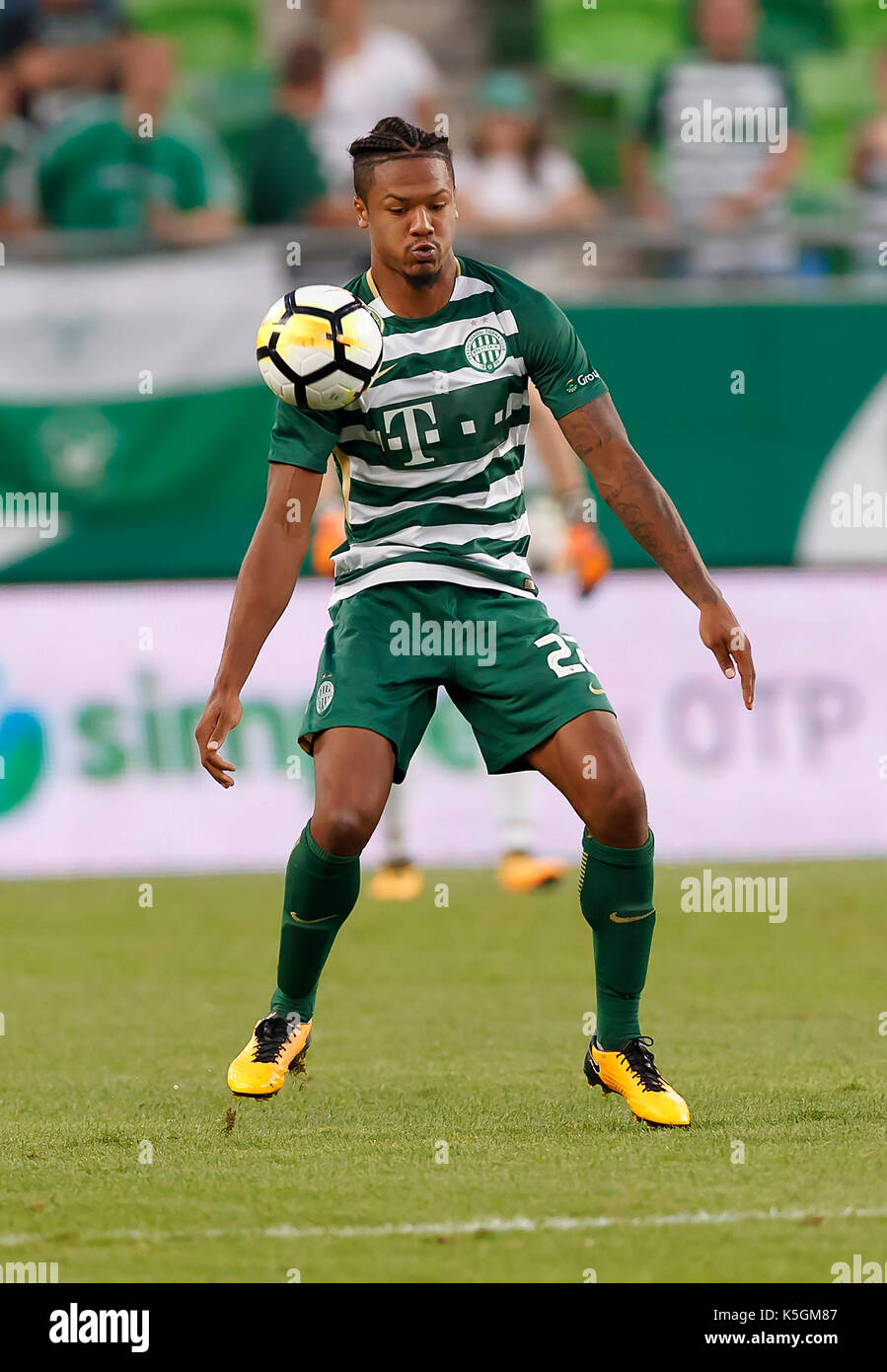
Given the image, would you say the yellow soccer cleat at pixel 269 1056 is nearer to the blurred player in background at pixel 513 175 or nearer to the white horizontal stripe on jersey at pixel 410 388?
the white horizontal stripe on jersey at pixel 410 388

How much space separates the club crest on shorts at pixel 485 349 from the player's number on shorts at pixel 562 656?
0.69 meters

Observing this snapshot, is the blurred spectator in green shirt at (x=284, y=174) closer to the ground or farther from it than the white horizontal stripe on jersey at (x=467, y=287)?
farther from it

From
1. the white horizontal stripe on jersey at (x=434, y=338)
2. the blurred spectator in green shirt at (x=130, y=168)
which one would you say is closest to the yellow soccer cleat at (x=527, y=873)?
the blurred spectator in green shirt at (x=130, y=168)

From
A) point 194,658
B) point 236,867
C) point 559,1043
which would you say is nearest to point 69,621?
point 194,658

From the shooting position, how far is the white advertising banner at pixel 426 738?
10234mm

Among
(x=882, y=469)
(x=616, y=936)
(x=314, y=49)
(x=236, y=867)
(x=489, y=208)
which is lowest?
(x=236, y=867)

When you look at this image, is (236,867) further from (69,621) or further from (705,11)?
(705,11)

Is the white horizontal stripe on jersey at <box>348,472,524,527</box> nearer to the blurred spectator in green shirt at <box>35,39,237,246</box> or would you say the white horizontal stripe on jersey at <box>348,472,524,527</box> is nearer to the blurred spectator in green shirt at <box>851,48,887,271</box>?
the blurred spectator in green shirt at <box>35,39,237,246</box>

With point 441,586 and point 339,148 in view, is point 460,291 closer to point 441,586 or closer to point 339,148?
point 441,586

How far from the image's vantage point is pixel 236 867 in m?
10.3

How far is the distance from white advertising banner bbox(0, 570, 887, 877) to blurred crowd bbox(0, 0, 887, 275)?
205 cm

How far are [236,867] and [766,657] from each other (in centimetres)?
290

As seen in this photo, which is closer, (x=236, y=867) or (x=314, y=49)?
(x=236, y=867)

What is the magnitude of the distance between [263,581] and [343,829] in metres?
0.64
